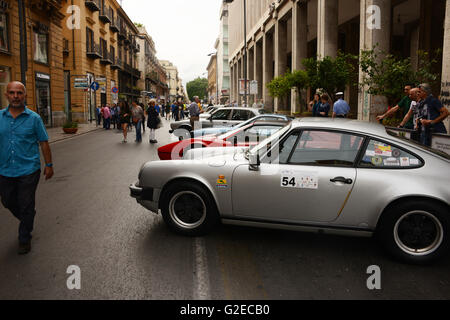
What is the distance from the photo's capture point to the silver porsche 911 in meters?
4.11

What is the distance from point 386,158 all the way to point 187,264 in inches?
92.7

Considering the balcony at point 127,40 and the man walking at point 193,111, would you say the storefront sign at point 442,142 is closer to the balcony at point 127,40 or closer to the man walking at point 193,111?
the man walking at point 193,111

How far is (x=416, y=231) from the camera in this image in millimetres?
4137

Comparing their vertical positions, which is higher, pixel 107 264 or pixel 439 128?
pixel 439 128

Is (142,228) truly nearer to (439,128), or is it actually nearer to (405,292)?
(405,292)

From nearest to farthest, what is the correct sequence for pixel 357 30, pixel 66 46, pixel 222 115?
pixel 222 115
pixel 357 30
pixel 66 46

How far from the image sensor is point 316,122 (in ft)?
15.6

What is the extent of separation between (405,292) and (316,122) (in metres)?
2.07

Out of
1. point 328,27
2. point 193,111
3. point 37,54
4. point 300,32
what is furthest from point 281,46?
point 37,54

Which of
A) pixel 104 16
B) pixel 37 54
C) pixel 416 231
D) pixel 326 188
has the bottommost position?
pixel 416 231

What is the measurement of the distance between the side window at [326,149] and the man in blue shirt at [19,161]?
2917 millimetres

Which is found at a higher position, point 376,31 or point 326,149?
point 376,31

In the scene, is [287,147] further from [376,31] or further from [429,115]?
[376,31]
